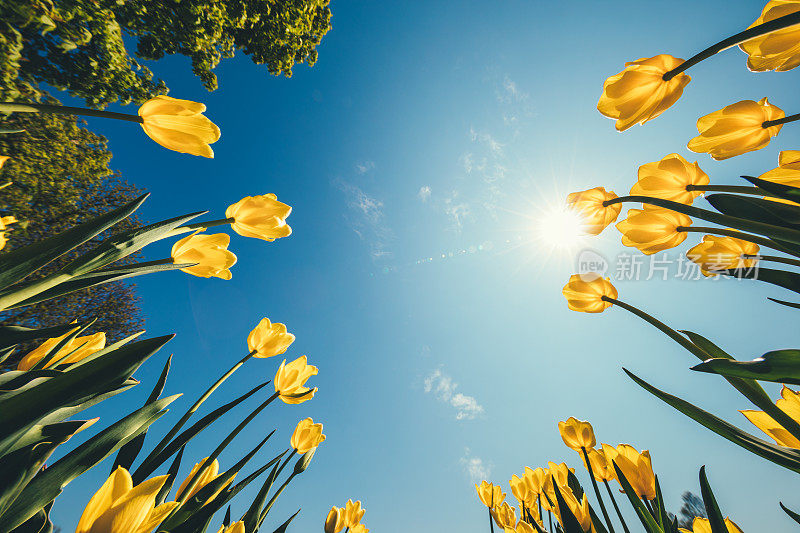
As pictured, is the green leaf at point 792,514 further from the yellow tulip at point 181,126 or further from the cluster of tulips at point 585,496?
the yellow tulip at point 181,126

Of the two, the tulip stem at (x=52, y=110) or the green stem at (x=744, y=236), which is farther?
the green stem at (x=744, y=236)

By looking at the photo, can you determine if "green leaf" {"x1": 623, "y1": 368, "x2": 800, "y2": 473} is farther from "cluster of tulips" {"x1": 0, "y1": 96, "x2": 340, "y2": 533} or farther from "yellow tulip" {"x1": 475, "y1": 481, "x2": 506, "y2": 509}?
"yellow tulip" {"x1": 475, "y1": 481, "x2": 506, "y2": 509}

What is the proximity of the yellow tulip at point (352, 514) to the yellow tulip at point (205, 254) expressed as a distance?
2267mm

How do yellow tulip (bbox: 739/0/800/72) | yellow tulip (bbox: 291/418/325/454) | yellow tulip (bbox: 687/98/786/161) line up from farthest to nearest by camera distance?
yellow tulip (bbox: 291/418/325/454) < yellow tulip (bbox: 687/98/786/161) < yellow tulip (bbox: 739/0/800/72)

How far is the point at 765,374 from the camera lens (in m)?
0.60

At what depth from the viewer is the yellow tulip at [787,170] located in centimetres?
95

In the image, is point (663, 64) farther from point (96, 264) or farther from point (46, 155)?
point (46, 155)

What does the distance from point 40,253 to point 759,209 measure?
190 centimetres

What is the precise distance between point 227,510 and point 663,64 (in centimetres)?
271

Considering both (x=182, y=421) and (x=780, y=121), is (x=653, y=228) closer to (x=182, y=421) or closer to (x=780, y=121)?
(x=780, y=121)

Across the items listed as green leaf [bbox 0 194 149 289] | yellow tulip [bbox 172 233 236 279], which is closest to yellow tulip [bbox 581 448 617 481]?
yellow tulip [bbox 172 233 236 279]

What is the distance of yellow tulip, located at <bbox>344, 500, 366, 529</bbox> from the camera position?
7.67 feet

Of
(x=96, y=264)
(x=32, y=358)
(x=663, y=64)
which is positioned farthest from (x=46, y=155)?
(x=663, y=64)

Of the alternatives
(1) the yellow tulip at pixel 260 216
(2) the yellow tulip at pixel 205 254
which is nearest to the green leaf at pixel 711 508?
(1) the yellow tulip at pixel 260 216
